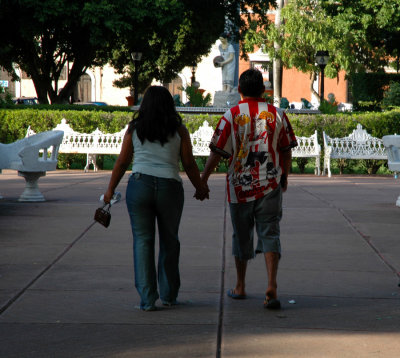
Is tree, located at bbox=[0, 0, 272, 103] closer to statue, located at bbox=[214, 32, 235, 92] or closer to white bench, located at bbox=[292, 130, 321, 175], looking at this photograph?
statue, located at bbox=[214, 32, 235, 92]

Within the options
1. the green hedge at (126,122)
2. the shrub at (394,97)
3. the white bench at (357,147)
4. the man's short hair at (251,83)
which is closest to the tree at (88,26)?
the green hedge at (126,122)

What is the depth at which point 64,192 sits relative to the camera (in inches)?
517

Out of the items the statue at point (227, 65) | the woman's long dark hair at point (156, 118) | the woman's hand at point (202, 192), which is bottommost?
the woman's hand at point (202, 192)

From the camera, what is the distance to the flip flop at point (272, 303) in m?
5.35

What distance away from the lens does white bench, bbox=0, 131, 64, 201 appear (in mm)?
11312

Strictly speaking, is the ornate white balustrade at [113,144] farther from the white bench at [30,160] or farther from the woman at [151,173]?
the woman at [151,173]

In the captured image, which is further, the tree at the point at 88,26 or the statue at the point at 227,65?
the statue at the point at 227,65

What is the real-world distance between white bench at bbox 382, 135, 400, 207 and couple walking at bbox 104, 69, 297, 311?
18.4 ft

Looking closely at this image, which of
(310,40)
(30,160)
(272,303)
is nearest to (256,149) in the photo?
(272,303)

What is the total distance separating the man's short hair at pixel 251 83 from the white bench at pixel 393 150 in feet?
18.7

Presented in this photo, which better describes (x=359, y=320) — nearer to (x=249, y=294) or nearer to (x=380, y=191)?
(x=249, y=294)

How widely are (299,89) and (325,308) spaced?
62.6 meters

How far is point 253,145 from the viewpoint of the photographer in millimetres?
5535

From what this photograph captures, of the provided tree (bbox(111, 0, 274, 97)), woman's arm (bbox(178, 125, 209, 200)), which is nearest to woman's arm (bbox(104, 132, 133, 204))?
woman's arm (bbox(178, 125, 209, 200))
